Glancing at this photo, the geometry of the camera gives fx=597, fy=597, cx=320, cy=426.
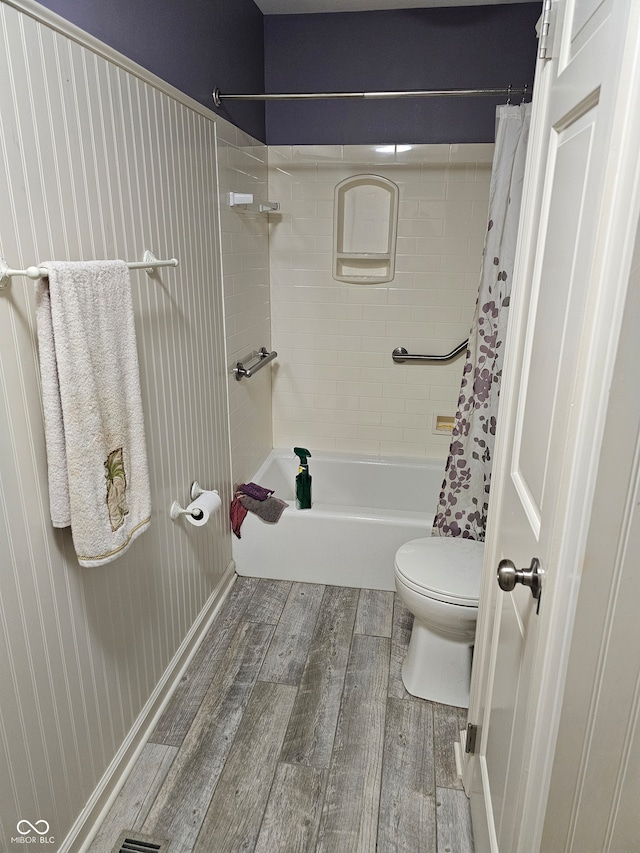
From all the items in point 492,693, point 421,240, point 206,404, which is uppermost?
point 421,240

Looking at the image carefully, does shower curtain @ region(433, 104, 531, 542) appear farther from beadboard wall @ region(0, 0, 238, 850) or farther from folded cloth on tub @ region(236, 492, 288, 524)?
beadboard wall @ region(0, 0, 238, 850)

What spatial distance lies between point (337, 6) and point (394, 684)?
285 cm

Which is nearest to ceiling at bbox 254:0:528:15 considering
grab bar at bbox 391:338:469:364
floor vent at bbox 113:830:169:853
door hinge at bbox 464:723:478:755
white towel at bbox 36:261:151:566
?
grab bar at bbox 391:338:469:364

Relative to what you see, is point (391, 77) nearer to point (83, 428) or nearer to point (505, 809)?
point (83, 428)

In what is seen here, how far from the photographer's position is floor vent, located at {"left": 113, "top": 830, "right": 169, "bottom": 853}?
154 cm

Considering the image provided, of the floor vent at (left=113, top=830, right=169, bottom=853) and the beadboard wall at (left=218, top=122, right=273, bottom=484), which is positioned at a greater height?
the beadboard wall at (left=218, top=122, right=273, bottom=484)

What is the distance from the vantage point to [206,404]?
7.57ft

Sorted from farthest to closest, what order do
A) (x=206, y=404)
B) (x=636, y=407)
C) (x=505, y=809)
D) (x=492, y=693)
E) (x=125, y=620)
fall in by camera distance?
(x=206, y=404)
(x=125, y=620)
(x=492, y=693)
(x=505, y=809)
(x=636, y=407)

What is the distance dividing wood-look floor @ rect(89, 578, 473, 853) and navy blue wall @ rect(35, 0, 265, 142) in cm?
199

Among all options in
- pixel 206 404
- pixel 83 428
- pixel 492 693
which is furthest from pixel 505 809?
pixel 206 404

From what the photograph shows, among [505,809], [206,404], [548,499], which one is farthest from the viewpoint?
[206,404]

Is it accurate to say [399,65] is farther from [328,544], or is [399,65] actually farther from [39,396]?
[39,396]

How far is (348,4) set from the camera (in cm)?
264

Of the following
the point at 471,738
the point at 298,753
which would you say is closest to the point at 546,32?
the point at 471,738
